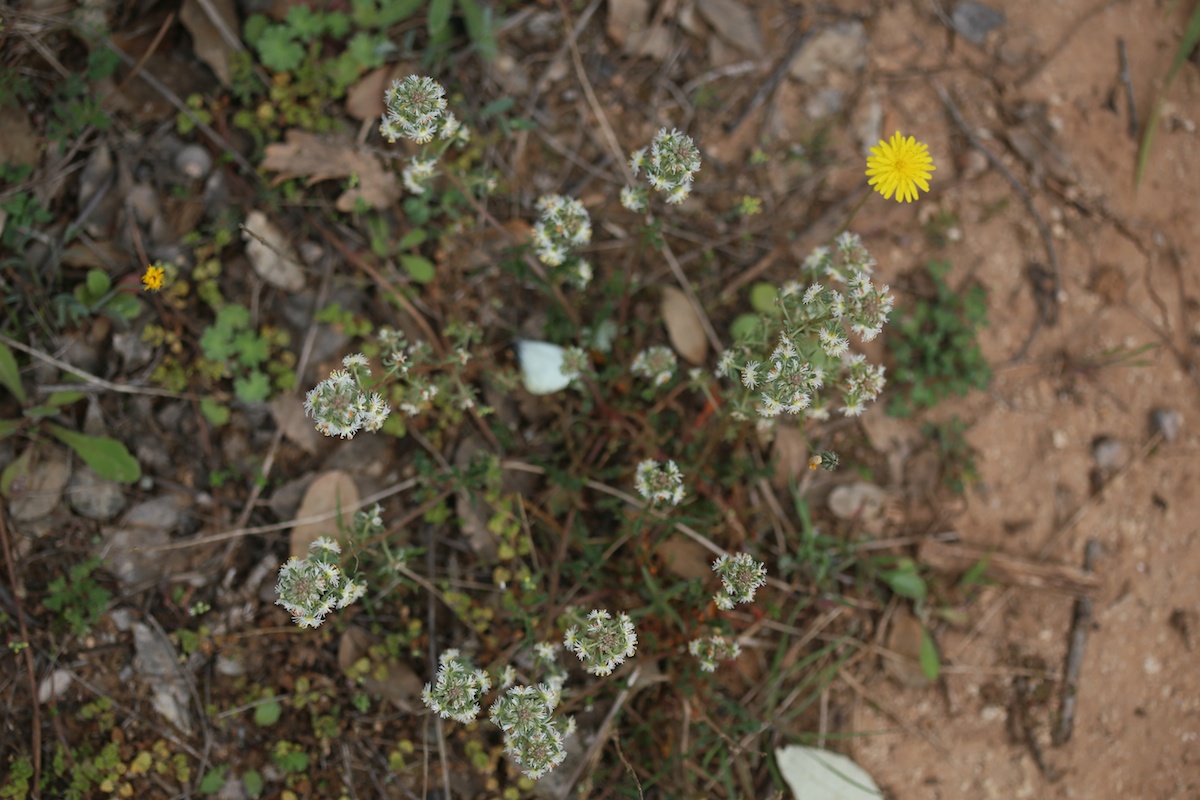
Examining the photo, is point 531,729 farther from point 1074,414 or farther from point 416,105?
point 1074,414

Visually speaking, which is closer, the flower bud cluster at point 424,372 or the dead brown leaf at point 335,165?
the flower bud cluster at point 424,372

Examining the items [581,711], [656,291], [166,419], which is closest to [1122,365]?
[656,291]

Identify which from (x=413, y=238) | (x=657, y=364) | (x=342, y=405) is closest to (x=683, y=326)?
(x=657, y=364)

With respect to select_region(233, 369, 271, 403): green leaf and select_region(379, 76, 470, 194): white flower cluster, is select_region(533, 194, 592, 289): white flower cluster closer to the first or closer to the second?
select_region(379, 76, 470, 194): white flower cluster

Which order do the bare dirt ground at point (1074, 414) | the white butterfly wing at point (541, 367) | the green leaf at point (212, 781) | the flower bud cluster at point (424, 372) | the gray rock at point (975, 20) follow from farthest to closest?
the gray rock at point (975, 20)
the bare dirt ground at point (1074, 414)
the white butterfly wing at point (541, 367)
the green leaf at point (212, 781)
the flower bud cluster at point (424, 372)

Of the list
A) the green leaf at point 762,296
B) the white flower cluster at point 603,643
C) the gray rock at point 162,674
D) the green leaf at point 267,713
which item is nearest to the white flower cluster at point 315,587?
the white flower cluster at point 603,643

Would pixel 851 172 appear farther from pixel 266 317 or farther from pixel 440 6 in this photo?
pixel 266 317

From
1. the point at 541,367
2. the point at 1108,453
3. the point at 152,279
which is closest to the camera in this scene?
the point at 152,279

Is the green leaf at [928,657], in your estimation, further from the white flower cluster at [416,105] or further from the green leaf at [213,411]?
the green leaf at [213,411]
